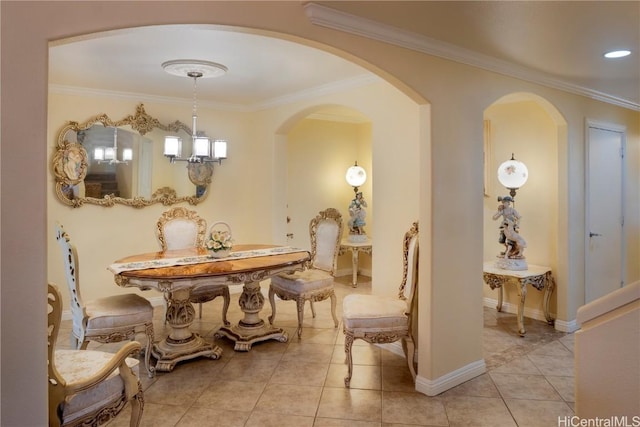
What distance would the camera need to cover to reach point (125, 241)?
4812 mm

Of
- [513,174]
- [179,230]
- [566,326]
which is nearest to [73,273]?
[179,230]

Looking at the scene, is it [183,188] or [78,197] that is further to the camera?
[183,188]

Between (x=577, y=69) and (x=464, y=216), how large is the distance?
1.69 metres

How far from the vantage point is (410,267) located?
310 cm

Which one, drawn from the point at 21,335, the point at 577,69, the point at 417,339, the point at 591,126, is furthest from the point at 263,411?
the point at 591,126

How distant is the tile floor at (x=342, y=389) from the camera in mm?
2545

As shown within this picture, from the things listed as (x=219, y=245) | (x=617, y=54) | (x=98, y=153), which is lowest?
(x=219, y=245)

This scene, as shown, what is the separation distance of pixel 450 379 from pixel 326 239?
194 cm

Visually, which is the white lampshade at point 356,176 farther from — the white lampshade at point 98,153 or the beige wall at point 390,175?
the white lampshade at point 98,153

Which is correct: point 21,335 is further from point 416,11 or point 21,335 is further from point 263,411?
point 416,11

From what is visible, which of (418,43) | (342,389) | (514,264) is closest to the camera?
(418,43)

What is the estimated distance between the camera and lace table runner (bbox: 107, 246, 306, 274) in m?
3.24

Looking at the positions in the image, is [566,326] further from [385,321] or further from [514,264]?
[385,321]

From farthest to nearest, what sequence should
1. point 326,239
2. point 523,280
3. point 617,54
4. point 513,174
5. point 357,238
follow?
point 357,238, point 326,239, point 513,174, point 523,280, point 617,54
